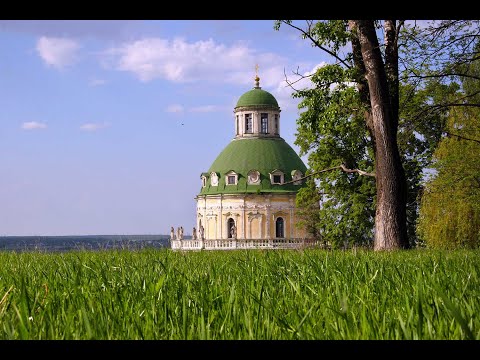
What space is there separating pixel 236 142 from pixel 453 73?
75108mm

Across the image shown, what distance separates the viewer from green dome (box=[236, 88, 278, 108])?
294 ft

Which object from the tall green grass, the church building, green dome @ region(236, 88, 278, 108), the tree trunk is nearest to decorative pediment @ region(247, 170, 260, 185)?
the church building

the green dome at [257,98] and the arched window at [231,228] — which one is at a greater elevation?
the green dome at [257,98]

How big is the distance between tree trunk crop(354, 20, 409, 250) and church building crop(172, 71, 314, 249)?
2483 inches

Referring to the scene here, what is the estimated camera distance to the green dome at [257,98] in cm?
8950

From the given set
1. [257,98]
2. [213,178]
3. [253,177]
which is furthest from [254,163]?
[257,98]

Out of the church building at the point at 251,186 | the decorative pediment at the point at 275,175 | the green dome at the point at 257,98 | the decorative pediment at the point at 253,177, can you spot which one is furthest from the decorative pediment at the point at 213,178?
the green dome at the point at 257,98

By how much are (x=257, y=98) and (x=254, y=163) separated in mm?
9072

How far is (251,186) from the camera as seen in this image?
83.8m

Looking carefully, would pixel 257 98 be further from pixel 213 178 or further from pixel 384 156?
pixel 384 156

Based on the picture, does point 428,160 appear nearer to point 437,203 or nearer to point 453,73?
point 437,203

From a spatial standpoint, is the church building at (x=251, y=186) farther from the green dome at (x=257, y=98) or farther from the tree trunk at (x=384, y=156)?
the tree trunk at (x=384, y=156)
